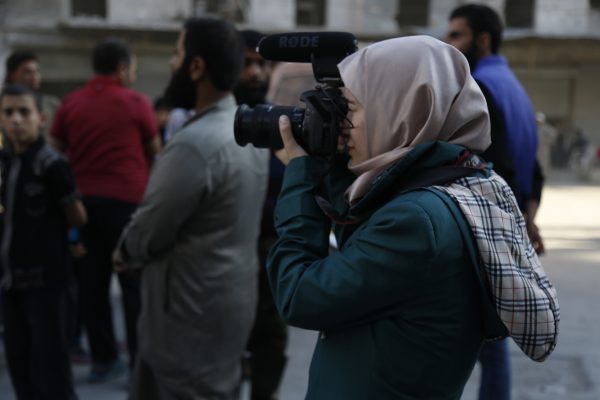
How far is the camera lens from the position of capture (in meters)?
1.66

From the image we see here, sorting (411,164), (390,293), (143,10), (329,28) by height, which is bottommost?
(390,293)

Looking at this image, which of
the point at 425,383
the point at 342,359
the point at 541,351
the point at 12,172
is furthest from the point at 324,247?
the point at 12,172

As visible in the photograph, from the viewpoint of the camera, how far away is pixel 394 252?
4.46 ft

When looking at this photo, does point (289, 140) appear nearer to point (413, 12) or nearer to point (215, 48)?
point (215, 48)

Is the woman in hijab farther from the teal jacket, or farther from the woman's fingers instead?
the woman's fingers

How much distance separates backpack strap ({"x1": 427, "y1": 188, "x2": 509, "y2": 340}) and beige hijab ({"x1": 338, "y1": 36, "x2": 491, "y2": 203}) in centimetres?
13

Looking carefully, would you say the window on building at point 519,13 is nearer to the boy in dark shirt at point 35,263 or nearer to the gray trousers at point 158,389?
the boy in dark shirt at point 35,263

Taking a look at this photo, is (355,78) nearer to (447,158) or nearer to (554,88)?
(447,158)

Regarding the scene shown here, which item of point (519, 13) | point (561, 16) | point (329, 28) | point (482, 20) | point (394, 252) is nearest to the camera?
point (394, 252)

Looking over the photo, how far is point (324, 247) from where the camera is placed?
1.54 metres

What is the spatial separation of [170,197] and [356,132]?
1168 millimetres

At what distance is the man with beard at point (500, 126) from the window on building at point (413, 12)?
22.3 meters

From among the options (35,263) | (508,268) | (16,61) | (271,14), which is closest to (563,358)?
(35,263)

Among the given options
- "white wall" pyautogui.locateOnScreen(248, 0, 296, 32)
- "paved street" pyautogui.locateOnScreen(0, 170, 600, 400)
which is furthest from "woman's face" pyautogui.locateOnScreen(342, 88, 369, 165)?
"white wall" pyautogui.locateOnScreen(248, 0, 296, 32)
